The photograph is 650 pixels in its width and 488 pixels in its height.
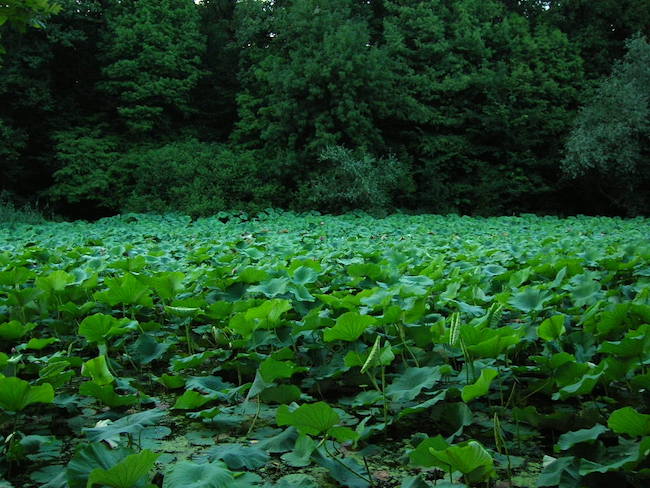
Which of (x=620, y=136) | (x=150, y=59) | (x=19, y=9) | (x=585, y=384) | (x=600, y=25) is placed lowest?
(x=585, y=384)

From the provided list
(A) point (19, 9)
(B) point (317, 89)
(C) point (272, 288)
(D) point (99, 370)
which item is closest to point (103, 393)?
(D) point (99, 370)

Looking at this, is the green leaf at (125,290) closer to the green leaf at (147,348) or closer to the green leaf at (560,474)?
the green leaf at (147,348)

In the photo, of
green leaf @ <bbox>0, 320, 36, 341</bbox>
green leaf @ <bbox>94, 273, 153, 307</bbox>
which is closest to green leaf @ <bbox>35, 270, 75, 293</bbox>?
green leaf @ <bbox>94, 273, 153, 307</bbox>

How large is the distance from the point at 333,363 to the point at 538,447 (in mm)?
622

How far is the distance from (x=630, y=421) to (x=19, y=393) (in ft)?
3.89

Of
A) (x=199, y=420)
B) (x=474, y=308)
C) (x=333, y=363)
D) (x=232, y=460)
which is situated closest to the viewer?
(x=232, y=460)

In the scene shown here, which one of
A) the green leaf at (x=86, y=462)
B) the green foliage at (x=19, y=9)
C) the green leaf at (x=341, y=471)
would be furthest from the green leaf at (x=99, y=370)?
the green foliage at (x=19, y=9)

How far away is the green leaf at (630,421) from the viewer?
3.36 feet

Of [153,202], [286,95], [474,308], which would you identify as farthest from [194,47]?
[474,308]

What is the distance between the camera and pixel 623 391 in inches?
60.9

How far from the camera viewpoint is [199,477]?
0.95 m

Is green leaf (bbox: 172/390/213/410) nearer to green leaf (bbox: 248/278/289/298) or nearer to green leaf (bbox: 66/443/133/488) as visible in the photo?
green leaf (bbox: 66/443/133/488)

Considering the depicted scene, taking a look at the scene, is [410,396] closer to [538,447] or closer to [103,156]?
[538,447]

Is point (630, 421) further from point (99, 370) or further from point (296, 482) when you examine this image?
point (99, 370)
